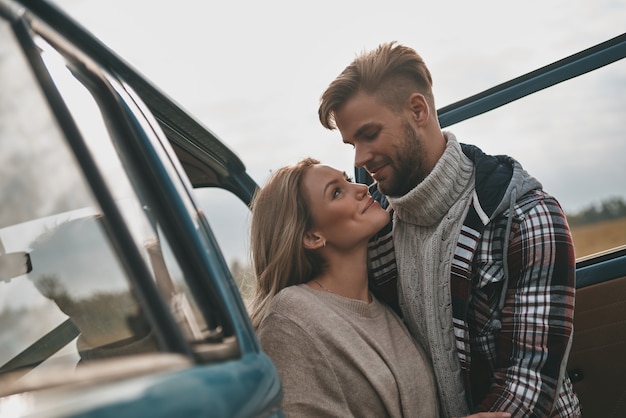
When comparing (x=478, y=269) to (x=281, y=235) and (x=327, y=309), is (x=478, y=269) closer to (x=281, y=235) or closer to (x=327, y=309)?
Result: (x=327, y=309)

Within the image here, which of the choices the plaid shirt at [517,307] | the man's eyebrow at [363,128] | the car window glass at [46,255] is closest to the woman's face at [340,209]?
the man's eyebrow at [363,128]

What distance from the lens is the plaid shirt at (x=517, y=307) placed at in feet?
7.41

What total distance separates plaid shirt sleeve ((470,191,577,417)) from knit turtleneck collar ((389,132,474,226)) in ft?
0.71

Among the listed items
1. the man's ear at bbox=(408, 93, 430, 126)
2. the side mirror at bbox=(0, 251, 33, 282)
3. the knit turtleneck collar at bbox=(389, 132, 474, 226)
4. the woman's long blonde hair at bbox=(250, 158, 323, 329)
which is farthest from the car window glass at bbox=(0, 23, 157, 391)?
the man's ear at bbox=(408, 93, 430, 126)

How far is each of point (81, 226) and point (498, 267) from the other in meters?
1.72

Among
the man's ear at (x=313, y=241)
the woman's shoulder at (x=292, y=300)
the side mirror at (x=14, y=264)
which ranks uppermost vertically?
the side mirror at (x=14, y=264)

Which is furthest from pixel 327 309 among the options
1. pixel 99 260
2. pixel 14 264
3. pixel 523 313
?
pixel 99 260

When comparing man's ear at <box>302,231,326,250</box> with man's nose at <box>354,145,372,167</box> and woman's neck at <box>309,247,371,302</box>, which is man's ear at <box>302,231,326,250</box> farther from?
man's nose at <box>354,145,372,167</box>

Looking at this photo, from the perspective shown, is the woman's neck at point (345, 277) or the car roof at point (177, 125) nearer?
the car roof at point (177, 125)

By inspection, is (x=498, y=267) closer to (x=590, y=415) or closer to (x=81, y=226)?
(x=590, y=415)

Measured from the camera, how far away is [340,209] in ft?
8.54

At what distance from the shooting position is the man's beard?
275cm

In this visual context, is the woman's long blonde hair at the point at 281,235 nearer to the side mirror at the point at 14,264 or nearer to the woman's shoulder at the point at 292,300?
the woman's shoulder at the point at 292,300

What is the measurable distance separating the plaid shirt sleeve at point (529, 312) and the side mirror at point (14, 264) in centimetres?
158
